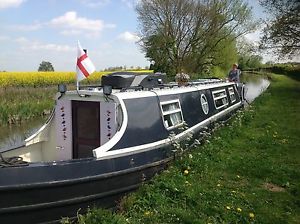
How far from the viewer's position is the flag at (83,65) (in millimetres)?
5512

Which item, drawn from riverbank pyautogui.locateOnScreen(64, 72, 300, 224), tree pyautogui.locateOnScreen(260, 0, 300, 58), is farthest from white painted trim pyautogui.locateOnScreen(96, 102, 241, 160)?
tree pyautogui.locateOnScreen(260, 0, 300, 58)

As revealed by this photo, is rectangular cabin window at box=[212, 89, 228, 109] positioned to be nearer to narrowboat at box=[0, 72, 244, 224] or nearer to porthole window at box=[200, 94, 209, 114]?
porthole window at box=[200, 94, 209, 114]

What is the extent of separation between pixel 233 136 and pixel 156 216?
4999 millimetres

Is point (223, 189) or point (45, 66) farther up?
point (45, 66)

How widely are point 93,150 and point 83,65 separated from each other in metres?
1.56

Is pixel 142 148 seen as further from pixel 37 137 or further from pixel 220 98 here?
pixel 220 98

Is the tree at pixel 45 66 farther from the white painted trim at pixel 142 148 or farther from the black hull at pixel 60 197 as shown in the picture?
the black hull at pixel 60 197

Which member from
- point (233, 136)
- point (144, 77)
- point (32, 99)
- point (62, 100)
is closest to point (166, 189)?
point (62, 100)

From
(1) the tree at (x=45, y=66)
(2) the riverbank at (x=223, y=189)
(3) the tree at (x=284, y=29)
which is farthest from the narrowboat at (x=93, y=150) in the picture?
(1) the tree at (x=45, y=66)

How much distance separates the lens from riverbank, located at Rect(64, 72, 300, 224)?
4.23 meters

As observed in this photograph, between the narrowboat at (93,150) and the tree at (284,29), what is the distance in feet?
62.8

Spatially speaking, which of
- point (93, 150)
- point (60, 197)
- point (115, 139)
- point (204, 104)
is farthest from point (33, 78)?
point (60, 197)

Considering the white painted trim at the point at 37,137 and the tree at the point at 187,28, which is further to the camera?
the tree at the point at 187,28

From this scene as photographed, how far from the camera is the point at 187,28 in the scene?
105ft
